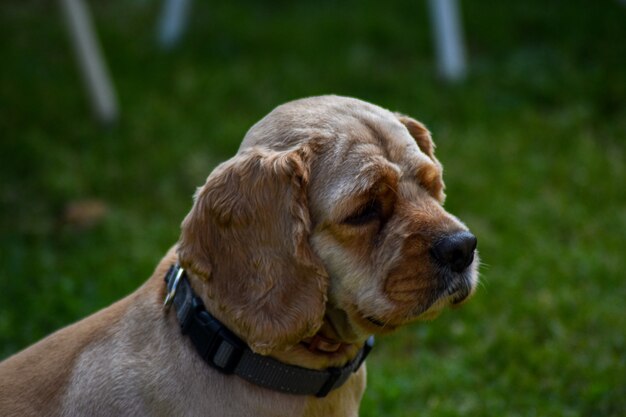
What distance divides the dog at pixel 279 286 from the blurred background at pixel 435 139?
1.66 metres

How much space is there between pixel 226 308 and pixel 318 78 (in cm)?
545

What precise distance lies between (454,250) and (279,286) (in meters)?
0.67

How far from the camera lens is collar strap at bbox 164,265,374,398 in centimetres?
329

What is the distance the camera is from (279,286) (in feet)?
10.7

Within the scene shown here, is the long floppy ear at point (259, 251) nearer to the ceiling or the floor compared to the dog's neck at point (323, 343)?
nearer to the ceiling

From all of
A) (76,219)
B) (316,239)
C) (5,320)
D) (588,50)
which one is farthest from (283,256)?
(588,50)

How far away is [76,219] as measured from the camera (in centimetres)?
686

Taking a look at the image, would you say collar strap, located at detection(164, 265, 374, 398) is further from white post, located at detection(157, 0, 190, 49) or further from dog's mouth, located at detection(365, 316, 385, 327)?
white post, located at detection(157, 0, 190, 49)

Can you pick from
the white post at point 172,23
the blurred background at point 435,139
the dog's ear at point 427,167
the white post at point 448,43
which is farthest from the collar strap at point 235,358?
the white post at point 172,23

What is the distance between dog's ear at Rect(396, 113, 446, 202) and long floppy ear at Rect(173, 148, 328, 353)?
532mm

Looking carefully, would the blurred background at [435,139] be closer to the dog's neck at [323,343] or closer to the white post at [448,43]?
the white post at [448,43]

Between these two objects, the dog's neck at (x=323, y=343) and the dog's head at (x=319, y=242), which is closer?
the dog's head at (x=319, y=242)

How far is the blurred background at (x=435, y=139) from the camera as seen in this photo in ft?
17.4

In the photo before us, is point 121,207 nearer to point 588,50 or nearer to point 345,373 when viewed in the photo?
point 345,373
